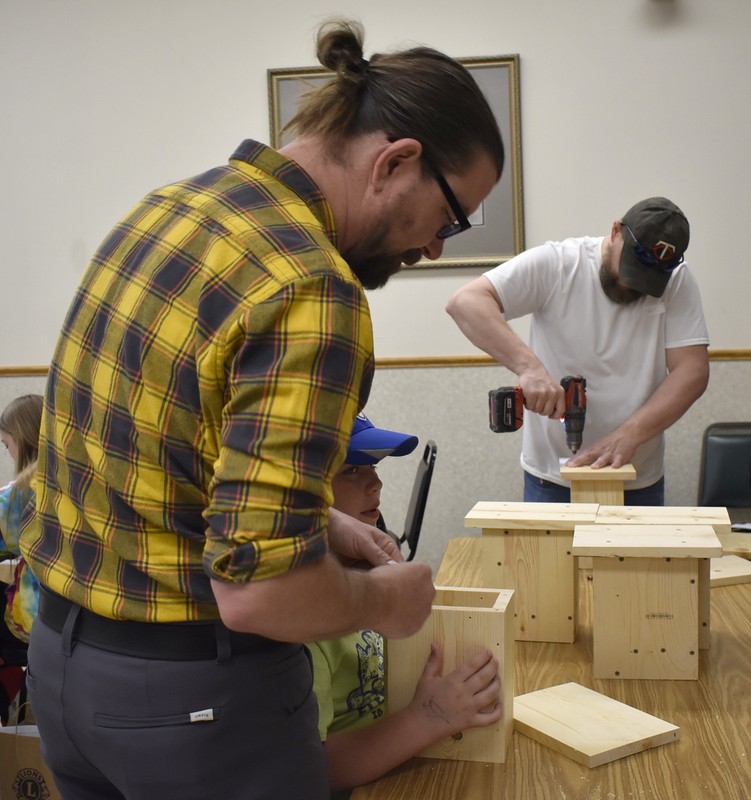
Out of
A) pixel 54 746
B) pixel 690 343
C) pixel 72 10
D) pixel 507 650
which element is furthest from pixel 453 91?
pixel 72 10

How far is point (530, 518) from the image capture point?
1688mm

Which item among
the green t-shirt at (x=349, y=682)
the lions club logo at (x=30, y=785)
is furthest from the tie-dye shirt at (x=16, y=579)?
the green t-shirt at (x=349, y=682)

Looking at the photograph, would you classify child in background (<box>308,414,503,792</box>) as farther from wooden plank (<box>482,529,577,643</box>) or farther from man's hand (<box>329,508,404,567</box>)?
wooden plank (<box>482,529,577,643</box>)

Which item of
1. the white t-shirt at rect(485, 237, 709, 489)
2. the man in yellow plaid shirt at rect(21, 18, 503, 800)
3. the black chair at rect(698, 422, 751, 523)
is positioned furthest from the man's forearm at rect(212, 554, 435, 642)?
the black chair at rect(698, 422, 751, 523)

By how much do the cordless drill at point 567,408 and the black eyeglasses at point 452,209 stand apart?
136 cm

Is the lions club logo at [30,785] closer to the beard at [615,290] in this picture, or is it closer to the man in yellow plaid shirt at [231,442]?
the man in yellow plaid shirt at [231,442]

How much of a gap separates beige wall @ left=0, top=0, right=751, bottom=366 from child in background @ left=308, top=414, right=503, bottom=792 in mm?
2817

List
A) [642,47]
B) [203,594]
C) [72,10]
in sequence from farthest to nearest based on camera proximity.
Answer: [72,10] < [642,47] < [203,594]

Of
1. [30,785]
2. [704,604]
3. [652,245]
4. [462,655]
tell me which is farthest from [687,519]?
[30,785]

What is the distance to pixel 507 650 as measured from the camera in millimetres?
1204

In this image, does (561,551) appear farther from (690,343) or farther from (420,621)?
(690,343)

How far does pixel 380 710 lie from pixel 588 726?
0.30 meters

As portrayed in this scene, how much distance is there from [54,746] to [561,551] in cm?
100

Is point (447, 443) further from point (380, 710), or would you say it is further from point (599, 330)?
point (380, 710)
